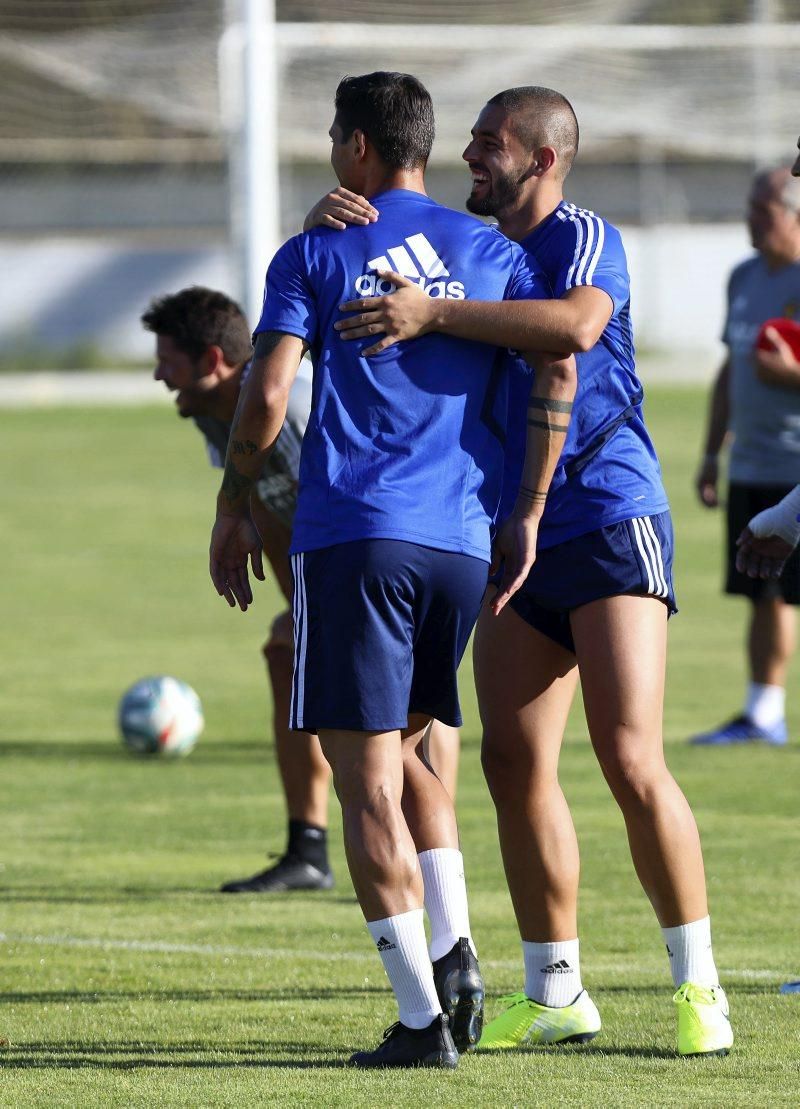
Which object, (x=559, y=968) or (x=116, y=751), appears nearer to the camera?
(x=559, y=968)

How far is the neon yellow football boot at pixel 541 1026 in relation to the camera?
500 centimetres

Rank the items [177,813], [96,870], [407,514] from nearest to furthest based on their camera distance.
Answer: [407,514] → [96,870] → [177,813]

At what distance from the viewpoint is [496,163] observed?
491 cm

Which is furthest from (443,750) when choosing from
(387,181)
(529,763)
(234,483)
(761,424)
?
(761,424)

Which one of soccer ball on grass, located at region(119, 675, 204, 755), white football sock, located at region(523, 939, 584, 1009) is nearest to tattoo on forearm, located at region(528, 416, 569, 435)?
white football sock, located at region(523, 939, 584, 1009)

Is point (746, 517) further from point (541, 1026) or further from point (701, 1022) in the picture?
point (701, 1022)

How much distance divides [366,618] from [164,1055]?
129cm

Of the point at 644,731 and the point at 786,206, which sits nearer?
the point at 644,731

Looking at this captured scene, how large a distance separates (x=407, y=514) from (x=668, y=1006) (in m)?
1.74

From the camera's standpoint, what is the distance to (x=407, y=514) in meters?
4.49

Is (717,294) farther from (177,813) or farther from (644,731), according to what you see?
(644,731)

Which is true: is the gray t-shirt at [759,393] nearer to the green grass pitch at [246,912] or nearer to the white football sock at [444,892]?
A: the green grass pitch at [246,912]

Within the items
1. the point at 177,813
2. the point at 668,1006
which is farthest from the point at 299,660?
the point at 177,813

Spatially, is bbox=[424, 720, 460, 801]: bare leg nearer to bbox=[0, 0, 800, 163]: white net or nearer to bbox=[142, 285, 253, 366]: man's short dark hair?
bbox=[142, 285, 253, 366]: man's short dark hair
